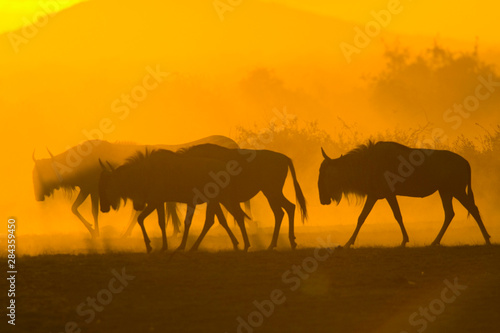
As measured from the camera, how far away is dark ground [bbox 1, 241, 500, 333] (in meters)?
13.5

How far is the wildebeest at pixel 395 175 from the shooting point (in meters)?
21.6

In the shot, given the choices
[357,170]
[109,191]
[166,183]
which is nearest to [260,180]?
[357,170]

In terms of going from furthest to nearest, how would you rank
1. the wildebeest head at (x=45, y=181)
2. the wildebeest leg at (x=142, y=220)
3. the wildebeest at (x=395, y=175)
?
the wildebeest head at (x=45, y=181) < the wildebeest at (x=395, y=175) < the wildebeest leg at (x=142, y=220)

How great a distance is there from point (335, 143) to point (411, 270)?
38.8 m

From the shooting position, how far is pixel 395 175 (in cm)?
2158

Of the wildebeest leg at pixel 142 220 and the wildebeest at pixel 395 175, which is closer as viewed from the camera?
the wildebeest leg at pixel 142 220

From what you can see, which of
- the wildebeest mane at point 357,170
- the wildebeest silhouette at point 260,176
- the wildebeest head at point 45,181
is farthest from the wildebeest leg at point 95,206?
the wildebeest mane at point 357,170

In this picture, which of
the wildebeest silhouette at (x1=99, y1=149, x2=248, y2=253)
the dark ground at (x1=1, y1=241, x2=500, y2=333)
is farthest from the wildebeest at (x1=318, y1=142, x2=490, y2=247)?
the wildebeest silhouette at (x1=99, y1=149, x2=248, y2=253)

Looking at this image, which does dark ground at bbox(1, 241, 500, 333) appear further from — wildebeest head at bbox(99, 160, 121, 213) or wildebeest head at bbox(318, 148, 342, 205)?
wildebeest head at bbox(318, 148, 342, 205)

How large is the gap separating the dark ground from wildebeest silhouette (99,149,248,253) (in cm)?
173

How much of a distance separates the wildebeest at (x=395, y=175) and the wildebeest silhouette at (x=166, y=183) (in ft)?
7.58

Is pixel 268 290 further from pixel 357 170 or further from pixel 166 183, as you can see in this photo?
pixel 357 170

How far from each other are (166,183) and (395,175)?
449 centimetres

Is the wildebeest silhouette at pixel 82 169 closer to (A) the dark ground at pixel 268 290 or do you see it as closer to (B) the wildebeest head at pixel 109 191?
(B) the wildebeest head at pixel 109 191
